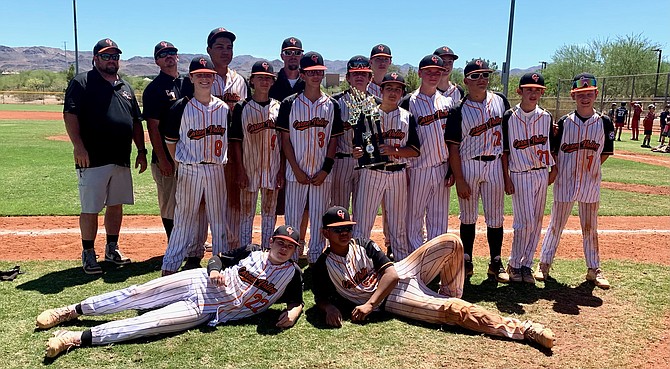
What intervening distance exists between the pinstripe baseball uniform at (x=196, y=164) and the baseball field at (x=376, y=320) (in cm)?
65

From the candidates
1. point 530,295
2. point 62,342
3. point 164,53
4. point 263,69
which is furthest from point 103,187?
point 530,295

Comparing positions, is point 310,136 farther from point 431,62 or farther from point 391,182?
point 431,62

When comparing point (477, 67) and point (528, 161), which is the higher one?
point (477, 67)

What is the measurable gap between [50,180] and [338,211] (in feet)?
28.6

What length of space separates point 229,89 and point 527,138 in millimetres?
2906

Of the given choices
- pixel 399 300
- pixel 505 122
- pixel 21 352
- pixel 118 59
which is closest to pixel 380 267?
pixel 399 300

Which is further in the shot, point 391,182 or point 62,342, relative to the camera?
point 391,182

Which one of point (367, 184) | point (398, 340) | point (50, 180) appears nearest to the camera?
point (398, 340)

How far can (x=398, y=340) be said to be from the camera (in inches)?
145

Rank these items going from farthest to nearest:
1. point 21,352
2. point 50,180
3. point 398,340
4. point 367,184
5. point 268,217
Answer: point 50,180 < point 268,217 < point 367,184 < point 398,340 < point 21,352

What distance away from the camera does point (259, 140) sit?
4980 mm

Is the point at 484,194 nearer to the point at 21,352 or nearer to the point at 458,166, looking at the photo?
the point at 458,166

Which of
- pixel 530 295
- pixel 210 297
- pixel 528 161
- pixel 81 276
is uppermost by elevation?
pixel 528 161

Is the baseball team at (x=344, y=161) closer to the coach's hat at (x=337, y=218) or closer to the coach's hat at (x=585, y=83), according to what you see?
the coach's hat at (x=585, y=83)
